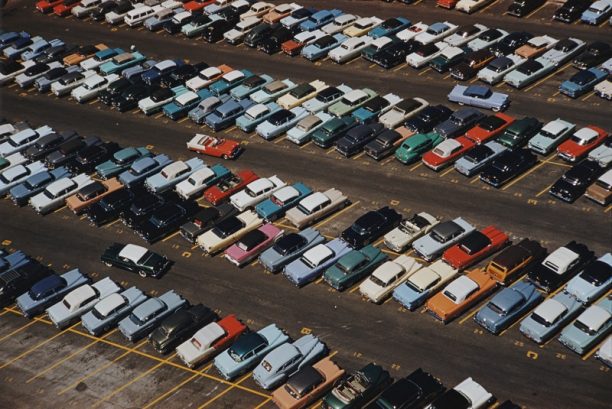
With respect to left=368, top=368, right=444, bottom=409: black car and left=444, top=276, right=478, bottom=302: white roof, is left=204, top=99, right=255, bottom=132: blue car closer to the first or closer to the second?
left=444, top=276, right=478, bottom=302: white roof

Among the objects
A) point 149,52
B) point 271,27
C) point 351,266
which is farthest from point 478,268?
point 149,52

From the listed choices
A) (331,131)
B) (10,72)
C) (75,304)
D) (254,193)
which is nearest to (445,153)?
(331,131)

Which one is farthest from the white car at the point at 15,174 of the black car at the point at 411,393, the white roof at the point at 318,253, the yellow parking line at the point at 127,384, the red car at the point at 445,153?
the black car at the point at 411,393

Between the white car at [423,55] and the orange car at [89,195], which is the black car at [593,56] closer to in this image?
the white car at [423,55]

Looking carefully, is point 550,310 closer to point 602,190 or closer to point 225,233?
point 602,190

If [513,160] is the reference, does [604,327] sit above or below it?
below

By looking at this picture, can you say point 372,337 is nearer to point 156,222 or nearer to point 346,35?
point 156,222
